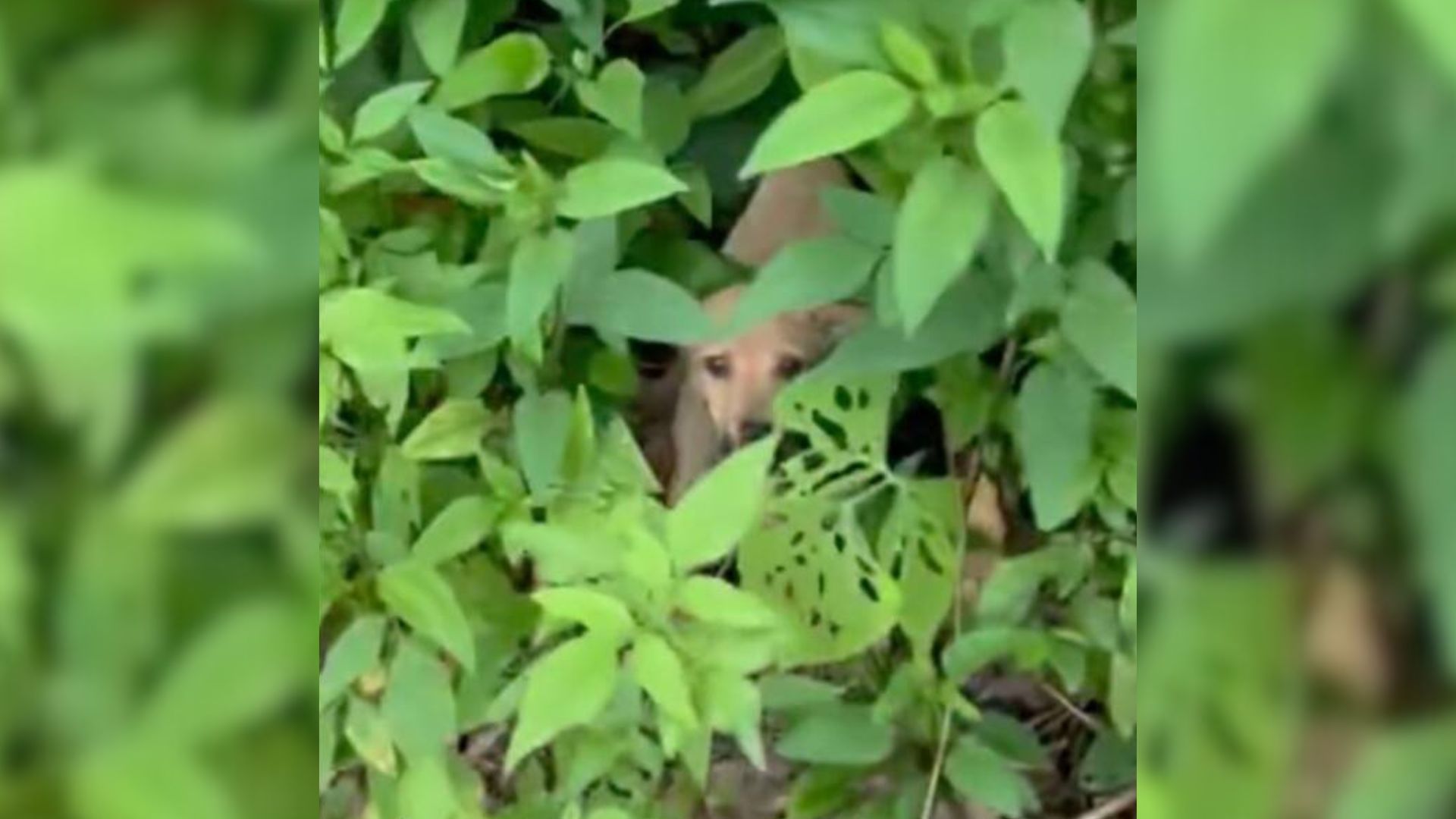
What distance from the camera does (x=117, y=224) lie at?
46 cm

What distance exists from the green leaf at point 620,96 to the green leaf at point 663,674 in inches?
9.2

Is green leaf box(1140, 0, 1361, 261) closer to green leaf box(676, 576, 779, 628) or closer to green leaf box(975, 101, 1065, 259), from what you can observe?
green leaf box(975, 101, 1065, 259)

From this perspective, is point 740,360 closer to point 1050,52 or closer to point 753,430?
point 753,430

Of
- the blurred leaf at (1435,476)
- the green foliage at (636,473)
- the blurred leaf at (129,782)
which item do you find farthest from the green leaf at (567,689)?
the blurred leaf at (1435,476)

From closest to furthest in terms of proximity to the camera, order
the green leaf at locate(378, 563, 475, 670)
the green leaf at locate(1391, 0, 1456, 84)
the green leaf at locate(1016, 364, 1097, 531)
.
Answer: the green leaf at locate(1391, 0, 1456, 84)
the green leaf at locate(1016, 364, 1097, 531)
the green leaf at locate(378, 563, 475, 670)

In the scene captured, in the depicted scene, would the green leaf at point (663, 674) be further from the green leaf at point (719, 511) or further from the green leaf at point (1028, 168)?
the green leaf at point (1028, 168)

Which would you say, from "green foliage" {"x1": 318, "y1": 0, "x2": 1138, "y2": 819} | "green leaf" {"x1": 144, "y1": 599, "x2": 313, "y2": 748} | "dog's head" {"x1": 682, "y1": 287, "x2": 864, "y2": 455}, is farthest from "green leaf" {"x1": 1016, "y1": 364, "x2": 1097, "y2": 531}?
"green leaf" {"x1": 144, "y1": 599, "x2": 313, "y2": 748}

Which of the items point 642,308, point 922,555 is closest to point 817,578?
point 922,555

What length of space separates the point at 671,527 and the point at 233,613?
440 millimetres

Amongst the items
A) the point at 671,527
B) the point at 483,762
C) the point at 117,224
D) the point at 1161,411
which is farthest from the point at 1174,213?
the point at 483,762

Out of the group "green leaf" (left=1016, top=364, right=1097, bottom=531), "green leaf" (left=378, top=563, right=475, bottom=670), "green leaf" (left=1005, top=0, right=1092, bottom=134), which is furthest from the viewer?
"green leaf" (left=378, top=563, right=475, bottom=670)

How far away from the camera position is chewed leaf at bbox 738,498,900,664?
0.94 meters

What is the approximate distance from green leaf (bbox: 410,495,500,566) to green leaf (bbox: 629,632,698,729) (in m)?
0.10

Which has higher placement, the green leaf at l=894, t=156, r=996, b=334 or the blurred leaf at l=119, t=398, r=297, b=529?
the blurred leaf at l=119, t=398, r=297, b=529
